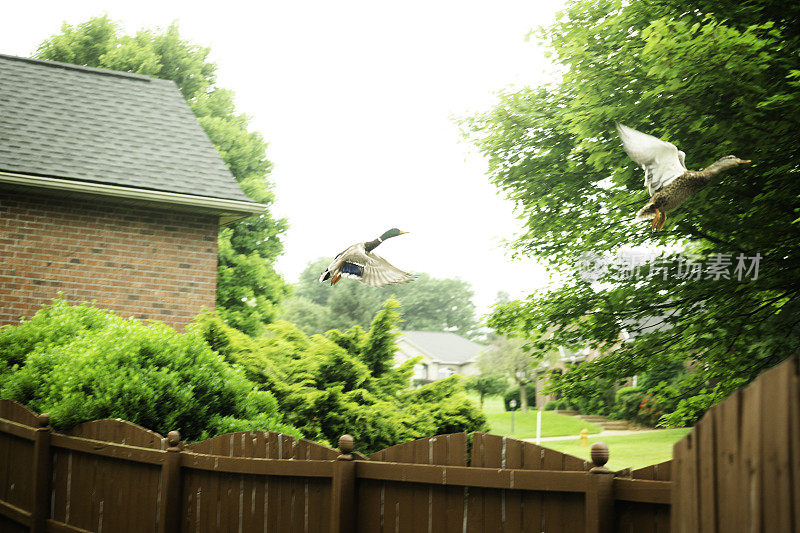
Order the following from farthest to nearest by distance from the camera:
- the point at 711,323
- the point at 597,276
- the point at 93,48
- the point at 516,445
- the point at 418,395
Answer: the point at 93,48, the point at 597,276, the point at 711,323, the point at 418,395, the point at 516,445

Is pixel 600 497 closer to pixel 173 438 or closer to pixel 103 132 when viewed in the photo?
pixel 173 438

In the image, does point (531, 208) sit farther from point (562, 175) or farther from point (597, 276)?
point (597, 276)

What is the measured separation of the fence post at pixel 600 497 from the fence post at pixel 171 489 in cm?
298

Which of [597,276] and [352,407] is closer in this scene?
[352,407]

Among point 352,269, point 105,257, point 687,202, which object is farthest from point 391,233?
point 105,257

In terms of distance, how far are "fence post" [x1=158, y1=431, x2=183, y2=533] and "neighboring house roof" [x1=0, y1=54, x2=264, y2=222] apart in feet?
23.5

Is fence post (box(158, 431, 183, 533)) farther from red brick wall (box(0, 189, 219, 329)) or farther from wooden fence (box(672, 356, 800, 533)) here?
red brick wall (box(0, 189, 219, 329))

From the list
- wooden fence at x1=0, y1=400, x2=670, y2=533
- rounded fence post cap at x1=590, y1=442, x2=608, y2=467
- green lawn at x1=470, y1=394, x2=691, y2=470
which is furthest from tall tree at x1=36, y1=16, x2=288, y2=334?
rounded fence post cap at x1=590, y1=442, x2=608, y2=467

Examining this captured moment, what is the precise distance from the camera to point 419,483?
406 cm

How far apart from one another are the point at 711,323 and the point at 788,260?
128 cm

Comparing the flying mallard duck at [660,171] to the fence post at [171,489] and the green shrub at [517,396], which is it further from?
the green shrub at [517,396]

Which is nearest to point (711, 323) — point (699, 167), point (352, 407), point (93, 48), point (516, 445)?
point (699, 167)

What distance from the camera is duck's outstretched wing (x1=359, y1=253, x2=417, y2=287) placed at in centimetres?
626

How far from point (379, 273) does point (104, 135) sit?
8.69m
